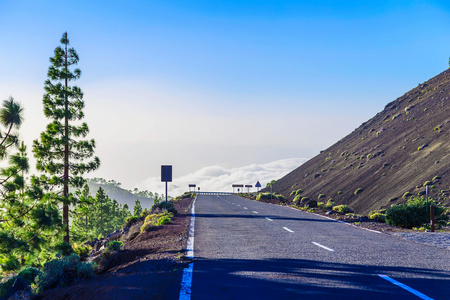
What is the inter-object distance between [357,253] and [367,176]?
135 feet

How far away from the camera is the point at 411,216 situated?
17688 mm

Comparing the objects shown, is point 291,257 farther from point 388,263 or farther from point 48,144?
point 48,144

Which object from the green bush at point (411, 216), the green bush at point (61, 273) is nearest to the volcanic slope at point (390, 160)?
the green bush at point (411, 216)

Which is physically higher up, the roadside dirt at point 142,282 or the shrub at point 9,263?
the roadside dirt at point 142,282

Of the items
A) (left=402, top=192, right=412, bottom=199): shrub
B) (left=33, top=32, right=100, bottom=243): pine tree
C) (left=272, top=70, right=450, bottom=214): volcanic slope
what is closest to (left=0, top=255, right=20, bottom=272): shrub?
(left=33, top=32, right=100, bottom=243): pine tree

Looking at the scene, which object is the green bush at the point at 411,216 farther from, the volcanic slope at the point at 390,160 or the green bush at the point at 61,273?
the volcanic slope at the point at 390,160

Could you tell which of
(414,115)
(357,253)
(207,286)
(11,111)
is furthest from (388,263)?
(414,115)

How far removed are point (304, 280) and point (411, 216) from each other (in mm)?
13540

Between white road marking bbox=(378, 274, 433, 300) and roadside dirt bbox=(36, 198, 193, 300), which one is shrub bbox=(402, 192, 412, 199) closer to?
roadside dirt bbox=(36, 198, 193, 300)

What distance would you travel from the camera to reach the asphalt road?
5652 mm

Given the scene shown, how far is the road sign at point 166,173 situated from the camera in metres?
29.2

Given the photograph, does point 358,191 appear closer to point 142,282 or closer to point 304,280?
point 304,280

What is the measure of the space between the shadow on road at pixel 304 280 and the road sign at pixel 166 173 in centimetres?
2137

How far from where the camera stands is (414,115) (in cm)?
5791
